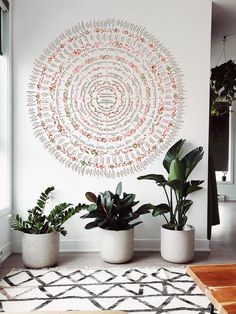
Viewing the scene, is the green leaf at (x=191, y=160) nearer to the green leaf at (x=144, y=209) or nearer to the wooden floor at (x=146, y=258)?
the green leaf at (x=144, y=209)

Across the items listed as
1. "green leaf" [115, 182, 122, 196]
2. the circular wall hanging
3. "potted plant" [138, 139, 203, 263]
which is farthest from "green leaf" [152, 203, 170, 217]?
the circular wall hanging

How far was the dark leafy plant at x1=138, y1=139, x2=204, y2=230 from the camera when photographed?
10.4ft

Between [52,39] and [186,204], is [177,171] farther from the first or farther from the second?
[52,39]

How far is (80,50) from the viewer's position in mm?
3498

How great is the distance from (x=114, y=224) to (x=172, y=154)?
3.10ft

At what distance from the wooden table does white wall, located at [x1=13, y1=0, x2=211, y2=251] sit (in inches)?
69.1

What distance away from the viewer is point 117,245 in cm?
310

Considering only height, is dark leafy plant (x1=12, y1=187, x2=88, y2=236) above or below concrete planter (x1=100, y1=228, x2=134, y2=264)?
above

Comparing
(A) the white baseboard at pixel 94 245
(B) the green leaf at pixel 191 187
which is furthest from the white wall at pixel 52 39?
(B) the green leaf at pixel 191 187

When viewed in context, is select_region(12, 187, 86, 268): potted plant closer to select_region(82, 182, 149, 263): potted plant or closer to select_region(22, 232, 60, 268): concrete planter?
Answer: select_region(22, 232, 60, 268): concrete planter

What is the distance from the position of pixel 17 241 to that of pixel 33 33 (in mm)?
2271

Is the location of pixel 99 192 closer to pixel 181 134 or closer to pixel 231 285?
pixel 181 134

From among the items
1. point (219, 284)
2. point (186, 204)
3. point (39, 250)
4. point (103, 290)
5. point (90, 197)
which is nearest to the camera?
point (219, 284)

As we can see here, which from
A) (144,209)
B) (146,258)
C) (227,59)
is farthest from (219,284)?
(227,59)
